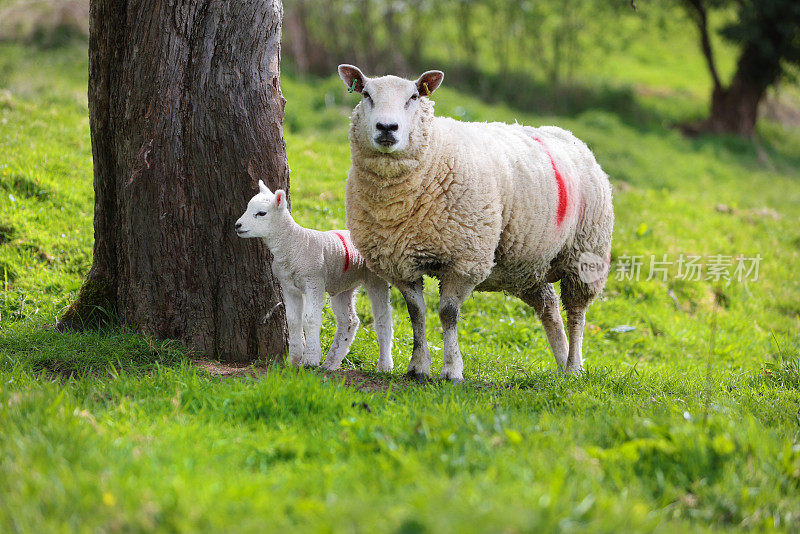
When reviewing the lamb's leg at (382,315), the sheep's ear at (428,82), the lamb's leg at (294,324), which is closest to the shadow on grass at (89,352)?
the lamb's leg at (294,324)

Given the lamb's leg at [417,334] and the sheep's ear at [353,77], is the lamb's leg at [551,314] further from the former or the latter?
the sheep's ear at [353,77]

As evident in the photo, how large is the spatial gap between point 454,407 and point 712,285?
5.55m

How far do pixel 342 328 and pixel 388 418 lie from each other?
1.42 metres

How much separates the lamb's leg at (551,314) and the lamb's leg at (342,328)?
4.70 feet

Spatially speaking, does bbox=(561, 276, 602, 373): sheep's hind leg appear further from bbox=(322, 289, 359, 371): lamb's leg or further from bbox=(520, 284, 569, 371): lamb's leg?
bbox=(322, 289, 359, 371): lamb's leg

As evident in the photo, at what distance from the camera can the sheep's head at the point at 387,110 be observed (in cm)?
409

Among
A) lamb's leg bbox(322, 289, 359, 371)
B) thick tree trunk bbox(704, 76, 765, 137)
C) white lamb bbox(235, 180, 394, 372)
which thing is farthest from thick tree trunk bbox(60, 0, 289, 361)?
thick tree trunk bbox(704, 76, 765, 137)

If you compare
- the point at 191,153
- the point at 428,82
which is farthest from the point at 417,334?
the point at 191,153

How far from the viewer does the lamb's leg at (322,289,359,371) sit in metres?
4.79

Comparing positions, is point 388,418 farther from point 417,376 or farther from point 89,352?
point 89,352

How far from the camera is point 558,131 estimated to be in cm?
570

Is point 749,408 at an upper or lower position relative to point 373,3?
lower

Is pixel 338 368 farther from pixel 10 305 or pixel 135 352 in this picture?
pixel 10 305

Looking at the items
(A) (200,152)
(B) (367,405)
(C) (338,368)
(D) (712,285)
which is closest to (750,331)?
(D) (712,285)
